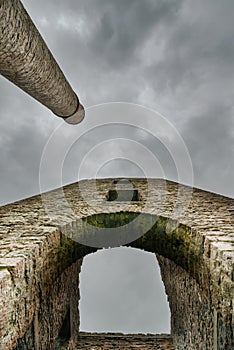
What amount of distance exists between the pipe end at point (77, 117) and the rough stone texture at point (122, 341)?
205 inches

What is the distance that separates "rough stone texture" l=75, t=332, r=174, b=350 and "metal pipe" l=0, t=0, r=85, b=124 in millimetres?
5567

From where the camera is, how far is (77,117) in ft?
24.6

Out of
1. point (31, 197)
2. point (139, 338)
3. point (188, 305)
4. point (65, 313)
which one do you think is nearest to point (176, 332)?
point (139, 338)

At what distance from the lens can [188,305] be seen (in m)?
5.98

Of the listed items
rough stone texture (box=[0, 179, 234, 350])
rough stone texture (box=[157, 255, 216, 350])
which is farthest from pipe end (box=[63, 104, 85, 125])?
rough stone texture (box=[157, 255, 216, 350])

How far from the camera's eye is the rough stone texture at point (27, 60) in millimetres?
3512

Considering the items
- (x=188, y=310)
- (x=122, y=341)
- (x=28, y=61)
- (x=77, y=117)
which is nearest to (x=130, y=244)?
(x=188, y=310)

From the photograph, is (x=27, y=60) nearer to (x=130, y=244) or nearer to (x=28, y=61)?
(x=28, y=61)

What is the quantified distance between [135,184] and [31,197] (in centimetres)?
249

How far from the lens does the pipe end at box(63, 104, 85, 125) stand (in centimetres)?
734

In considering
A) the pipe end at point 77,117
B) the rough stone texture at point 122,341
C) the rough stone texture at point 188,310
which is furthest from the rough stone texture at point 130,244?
the pipe end at point 77,117

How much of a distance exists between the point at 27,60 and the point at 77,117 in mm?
3308

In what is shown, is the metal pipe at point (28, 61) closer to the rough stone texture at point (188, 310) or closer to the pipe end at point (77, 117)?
the pipe end at point (77, 117)

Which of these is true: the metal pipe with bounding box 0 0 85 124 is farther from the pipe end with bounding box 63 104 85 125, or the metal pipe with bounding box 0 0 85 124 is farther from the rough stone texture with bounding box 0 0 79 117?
the pipe end with bounding box 63 104 85 125
